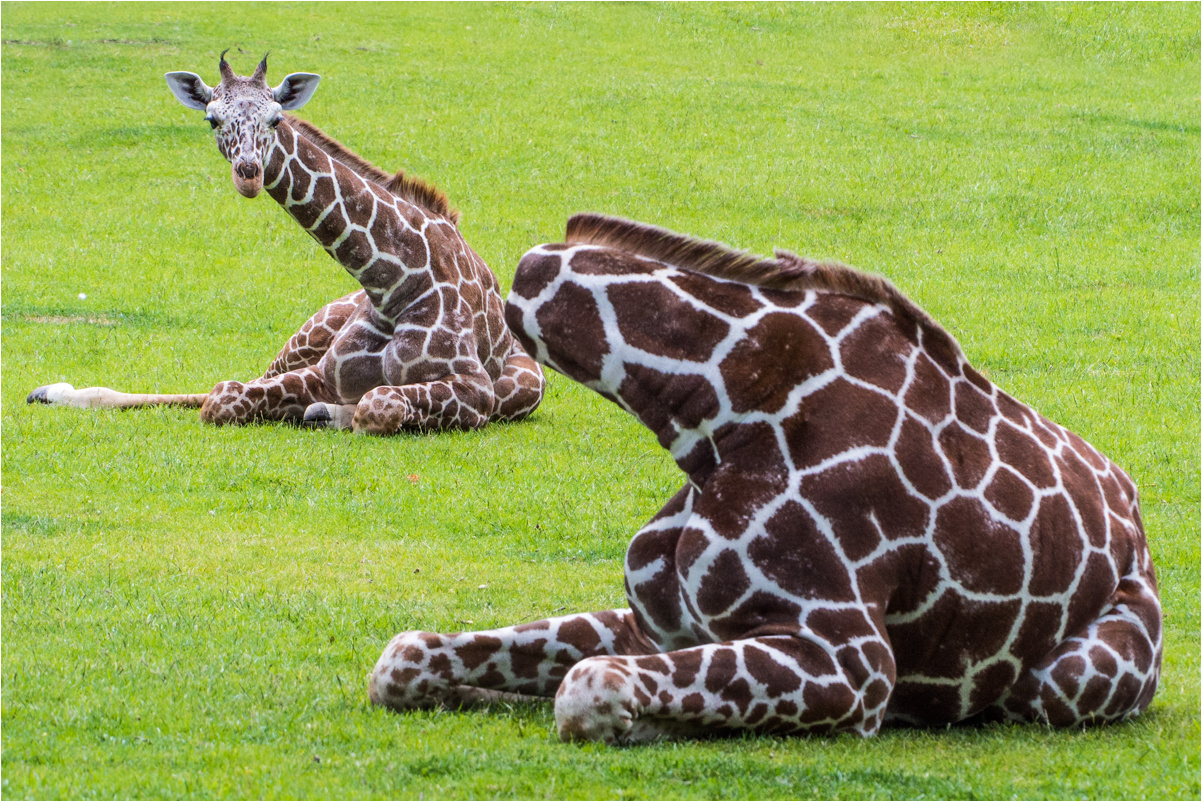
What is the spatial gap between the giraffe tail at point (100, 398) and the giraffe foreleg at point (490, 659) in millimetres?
7798

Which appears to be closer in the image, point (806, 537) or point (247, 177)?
point (806, 537)

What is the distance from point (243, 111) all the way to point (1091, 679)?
323 inches

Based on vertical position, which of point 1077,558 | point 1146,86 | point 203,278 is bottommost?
point 203,278

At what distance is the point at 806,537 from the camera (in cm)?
496

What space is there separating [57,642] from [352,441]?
5.20m

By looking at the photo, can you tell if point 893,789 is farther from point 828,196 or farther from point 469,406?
point 828,196

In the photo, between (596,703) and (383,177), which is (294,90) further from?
(596,703)

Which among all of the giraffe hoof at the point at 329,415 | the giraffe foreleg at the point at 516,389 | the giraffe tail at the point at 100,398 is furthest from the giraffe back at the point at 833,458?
the giraffe tail at the point at 100,398

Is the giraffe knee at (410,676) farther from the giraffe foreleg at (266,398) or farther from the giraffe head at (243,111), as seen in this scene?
the giraffe foreleg at (266,398)

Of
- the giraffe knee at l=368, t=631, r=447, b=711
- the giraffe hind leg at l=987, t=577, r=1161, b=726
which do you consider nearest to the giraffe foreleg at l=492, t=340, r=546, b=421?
the giraffe knee at l=368, t=631, r=447, b=711

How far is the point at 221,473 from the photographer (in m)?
10.4

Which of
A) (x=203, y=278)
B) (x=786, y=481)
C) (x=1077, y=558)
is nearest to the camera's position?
(x=786, y=481)

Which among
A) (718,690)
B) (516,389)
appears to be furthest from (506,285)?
(718,690)

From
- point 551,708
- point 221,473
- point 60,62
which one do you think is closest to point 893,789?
point 551,708
